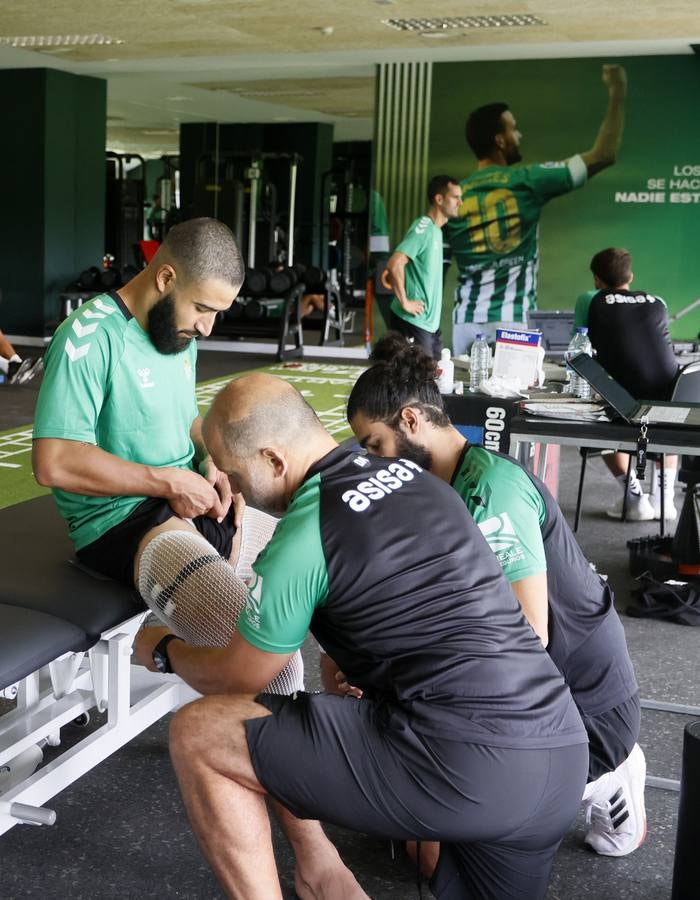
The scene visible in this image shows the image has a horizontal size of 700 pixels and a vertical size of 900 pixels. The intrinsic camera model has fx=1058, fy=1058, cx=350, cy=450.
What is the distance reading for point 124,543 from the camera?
223 cm

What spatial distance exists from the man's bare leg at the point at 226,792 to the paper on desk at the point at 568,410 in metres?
2.01

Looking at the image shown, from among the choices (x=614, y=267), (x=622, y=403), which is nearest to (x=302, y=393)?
(x=614, y=267)

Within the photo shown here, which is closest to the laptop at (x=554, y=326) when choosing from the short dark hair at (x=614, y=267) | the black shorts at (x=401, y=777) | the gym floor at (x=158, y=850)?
the short dark hair at (x=614, y=267)

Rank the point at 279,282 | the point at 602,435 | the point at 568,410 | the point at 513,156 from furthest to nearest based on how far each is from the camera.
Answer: the point at 279,282, the point at 513,156, the point at 568,410, the point at 602,435

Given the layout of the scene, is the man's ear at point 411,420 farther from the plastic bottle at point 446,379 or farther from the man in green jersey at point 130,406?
the plastic bottle at point 446,379

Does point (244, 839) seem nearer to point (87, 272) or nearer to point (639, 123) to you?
point (639, 123)

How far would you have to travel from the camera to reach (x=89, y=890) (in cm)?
196

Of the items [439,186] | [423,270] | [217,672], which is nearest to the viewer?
[217,672]

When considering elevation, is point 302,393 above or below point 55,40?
below

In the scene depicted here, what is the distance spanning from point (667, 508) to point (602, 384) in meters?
2.02

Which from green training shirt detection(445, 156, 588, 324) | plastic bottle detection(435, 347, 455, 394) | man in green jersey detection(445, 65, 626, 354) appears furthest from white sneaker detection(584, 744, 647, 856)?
green training shirt detection(445, 156, 588, 324)

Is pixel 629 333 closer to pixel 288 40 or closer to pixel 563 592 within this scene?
pixel 563 592

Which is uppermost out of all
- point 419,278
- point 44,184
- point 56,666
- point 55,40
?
point 55,40

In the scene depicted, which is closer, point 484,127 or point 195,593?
point 195,593
